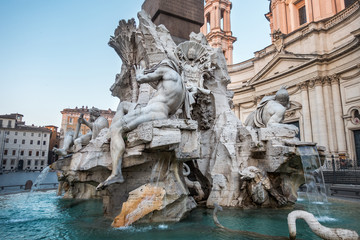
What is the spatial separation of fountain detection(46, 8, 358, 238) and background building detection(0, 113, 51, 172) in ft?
126

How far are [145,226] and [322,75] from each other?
22829 mm

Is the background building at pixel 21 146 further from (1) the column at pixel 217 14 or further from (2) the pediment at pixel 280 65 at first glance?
(2) the pediment at pixel 280 65

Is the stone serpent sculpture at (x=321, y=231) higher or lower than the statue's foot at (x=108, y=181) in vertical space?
lower

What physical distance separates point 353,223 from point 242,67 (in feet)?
94.6

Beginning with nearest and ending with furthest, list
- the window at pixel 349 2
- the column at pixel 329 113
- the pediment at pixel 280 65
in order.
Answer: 1. the column at pixel 329 113
2. the pediment at pixel 280 65
3. the window at pixel 349 2

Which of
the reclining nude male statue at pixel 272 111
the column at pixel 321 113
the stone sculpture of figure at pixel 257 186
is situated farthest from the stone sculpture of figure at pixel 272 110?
the column at pixel 321 113

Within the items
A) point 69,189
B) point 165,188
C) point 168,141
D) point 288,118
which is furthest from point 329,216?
point 288,118

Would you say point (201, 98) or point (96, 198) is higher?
point (201, 98)

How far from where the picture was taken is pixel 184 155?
412 centimetres

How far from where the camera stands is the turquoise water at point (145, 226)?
3.43 meters

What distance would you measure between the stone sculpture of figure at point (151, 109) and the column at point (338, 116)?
19509mm

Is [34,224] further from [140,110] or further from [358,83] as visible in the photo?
[358,83]

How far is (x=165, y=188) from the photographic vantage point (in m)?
4.12

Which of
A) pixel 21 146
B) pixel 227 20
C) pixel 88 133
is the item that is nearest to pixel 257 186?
pixel 88 133
